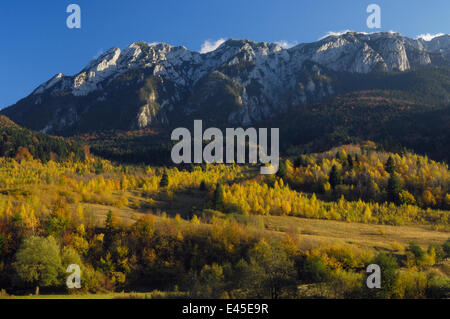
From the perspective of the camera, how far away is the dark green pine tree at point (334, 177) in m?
113

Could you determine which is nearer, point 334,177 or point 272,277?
point 272,277

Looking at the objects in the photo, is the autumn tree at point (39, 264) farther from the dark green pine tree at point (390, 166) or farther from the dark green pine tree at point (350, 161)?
the dark green pine tree at point (390, 166)

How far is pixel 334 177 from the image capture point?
376ft

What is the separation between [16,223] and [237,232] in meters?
51.1

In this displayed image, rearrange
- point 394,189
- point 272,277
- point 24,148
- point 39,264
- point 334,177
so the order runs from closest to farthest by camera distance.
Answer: point 272,277
point 39,264
point 394,189
point 334,177
point 24,148

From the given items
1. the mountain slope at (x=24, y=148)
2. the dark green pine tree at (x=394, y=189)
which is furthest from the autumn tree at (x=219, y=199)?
the mountain slope at (x=24, y=148)

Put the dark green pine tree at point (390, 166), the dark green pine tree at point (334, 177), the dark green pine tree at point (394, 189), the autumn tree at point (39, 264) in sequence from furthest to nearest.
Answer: the dark green pine tree at point (390, 166) → the dark green pine tree at point (334, 177) → the dark green pine tree at point (394, 189) → the autumn tree at point (39, 264)

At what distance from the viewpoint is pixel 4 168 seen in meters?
151

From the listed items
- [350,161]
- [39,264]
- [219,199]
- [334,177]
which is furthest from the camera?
[350,161]

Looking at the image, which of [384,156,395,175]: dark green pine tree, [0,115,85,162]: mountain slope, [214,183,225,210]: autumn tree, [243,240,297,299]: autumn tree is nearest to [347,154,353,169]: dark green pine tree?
[384,156,395,175]: dark green pine tree

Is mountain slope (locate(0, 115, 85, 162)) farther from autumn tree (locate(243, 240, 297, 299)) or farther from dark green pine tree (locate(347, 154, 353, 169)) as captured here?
autumn tree (locate(243, 240, 297, 299))

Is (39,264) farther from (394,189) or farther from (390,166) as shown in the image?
(390,166)

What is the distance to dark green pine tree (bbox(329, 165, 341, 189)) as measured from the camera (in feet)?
372

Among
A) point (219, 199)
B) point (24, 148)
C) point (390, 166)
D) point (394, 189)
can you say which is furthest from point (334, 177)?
point (24, 148)
